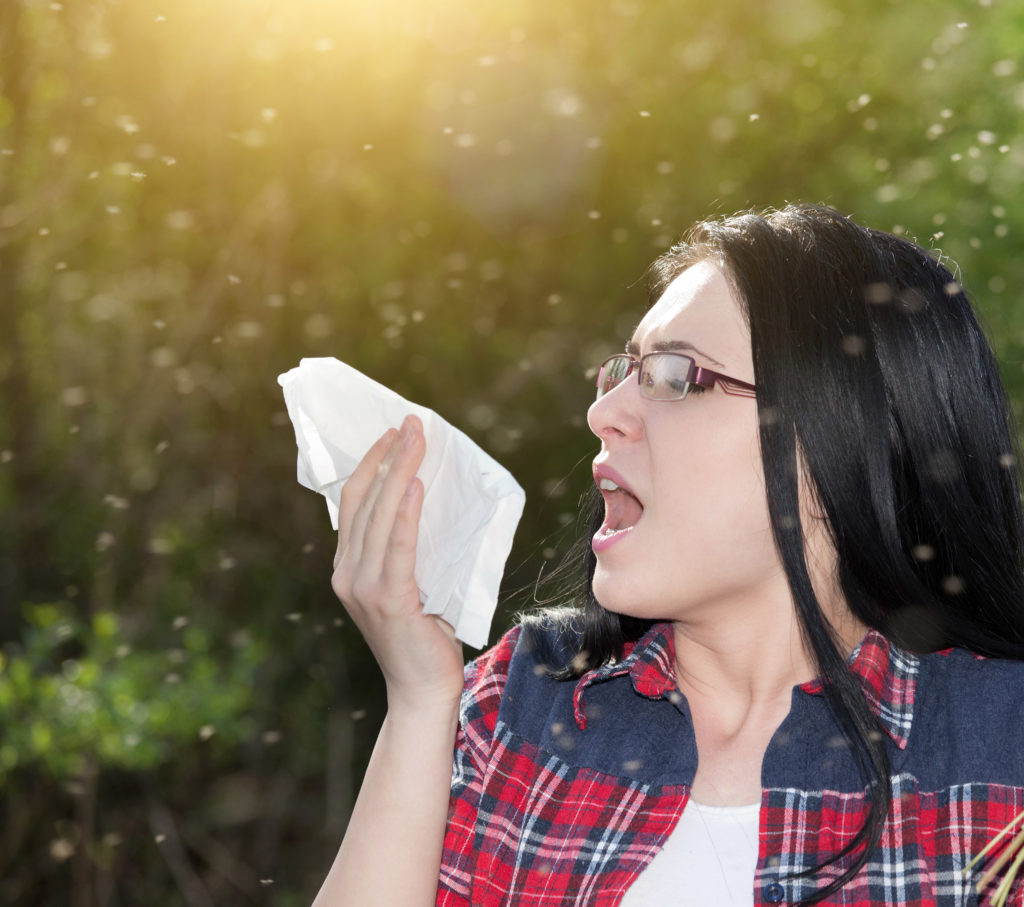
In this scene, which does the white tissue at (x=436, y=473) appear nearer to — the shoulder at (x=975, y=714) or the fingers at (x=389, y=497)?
the fingers at (x=389, y=497)

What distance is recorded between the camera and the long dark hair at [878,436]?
1.57 meters

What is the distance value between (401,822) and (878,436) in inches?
33.5

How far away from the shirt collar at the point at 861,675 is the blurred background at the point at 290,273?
192cm

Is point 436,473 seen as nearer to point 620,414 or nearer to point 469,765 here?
point 620,414

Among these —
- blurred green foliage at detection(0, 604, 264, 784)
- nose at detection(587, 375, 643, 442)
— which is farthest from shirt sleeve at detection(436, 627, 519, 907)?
blurred green foliage at detection(0, 604, 264, 784)

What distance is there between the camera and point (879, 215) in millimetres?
4016

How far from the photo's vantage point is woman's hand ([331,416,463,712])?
1.57m

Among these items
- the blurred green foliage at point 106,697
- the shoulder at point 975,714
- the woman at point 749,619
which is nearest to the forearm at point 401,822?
the woman at point 749,619

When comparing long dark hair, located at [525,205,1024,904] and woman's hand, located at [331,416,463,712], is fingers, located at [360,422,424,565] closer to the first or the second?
woman's hand, located at [331,416,463,712]

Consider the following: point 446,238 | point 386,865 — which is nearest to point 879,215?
point 446,238

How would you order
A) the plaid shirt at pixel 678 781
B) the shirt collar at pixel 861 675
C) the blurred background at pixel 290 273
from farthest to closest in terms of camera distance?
1. the blurred background at pixel 290 273
2. the shirt collar at pixel 861 675
3. the plaid shirt at pixel 678 781

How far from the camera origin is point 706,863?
58.8 inches

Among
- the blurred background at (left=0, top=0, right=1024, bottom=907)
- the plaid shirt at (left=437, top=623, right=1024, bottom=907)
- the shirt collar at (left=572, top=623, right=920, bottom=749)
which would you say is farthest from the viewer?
the blurred background at (left=0, top=0, right=1024, bottom=907)

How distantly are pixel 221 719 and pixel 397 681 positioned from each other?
2186mm
